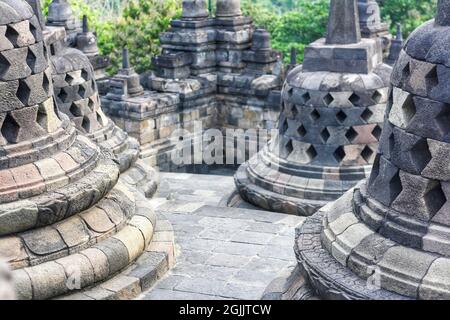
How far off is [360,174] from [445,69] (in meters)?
4.86

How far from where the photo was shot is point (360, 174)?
30.8ft

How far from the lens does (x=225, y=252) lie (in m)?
7.27

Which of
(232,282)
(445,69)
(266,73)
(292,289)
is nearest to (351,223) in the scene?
(292,289)

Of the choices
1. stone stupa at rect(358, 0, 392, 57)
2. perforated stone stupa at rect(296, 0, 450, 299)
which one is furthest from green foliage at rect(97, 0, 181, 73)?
perforated stone stupa at rect(296, 0, 450, 299)

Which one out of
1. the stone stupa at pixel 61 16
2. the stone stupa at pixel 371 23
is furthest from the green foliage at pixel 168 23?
Result: the stone stupa at pixel 371 23

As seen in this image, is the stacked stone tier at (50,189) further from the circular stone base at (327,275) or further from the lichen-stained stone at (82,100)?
the lichen-stained stone at (82,100)

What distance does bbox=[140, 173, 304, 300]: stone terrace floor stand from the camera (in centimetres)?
635

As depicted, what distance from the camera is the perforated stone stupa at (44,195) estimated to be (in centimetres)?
570

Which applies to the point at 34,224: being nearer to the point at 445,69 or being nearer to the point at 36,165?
the point at 36,165

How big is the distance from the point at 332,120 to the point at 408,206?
183 inches

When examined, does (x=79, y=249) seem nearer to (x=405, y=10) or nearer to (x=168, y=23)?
(x=168, y=23)

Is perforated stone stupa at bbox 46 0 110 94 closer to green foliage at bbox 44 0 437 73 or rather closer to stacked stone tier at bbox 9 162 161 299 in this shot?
green foliage at bbox 44 0 437 73

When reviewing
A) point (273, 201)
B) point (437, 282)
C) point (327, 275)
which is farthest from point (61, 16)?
point (437, 282)

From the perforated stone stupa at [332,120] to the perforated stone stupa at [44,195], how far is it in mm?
3255
